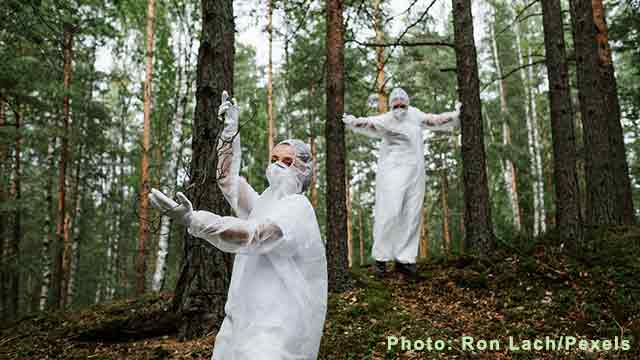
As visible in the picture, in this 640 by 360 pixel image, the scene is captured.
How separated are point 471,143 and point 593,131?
2863mm

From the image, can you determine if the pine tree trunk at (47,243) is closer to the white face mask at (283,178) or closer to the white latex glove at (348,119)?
the white latex glove at (348,119)

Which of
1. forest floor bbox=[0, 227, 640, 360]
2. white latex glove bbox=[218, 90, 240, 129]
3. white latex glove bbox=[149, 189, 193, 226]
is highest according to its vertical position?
white latex glove bbox=[218, 90, 240, 129]

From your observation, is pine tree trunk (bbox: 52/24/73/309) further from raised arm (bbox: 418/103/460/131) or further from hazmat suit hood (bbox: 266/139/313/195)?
hazmat suit hood (bbox: 266/139/313/195)

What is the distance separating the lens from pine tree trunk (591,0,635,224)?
10.0m

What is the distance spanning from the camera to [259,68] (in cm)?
2875

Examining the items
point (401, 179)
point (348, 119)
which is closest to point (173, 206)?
point (348, 119)

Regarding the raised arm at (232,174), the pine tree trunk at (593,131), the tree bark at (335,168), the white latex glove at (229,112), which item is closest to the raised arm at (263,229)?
the raised arm at (232,174)

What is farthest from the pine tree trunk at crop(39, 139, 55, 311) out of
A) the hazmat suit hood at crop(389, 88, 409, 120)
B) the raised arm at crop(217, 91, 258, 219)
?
the raised arm at crop(217, 91, 258, 219)

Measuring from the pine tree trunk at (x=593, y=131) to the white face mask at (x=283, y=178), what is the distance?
25.6 ft

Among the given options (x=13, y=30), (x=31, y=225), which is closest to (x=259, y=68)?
(x=31, y=225)

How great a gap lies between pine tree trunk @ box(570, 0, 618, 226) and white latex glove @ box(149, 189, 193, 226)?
8.70 metres

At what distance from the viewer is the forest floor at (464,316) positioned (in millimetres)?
5445

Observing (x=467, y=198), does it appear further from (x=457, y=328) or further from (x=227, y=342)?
(x=227, y=342)

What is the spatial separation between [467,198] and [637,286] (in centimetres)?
273
